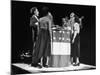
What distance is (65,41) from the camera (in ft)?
8.26

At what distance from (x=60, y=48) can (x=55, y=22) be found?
0.31 metres

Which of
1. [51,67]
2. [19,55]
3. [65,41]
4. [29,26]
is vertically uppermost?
[29,26]

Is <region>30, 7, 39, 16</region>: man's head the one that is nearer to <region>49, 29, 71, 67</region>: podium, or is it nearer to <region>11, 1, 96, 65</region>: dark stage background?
<region>11, 1, 96, 65</region>: dark stage background

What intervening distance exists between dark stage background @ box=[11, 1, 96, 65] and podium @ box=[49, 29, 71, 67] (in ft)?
0.45

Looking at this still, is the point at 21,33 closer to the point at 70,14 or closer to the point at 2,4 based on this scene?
the point at 2,4

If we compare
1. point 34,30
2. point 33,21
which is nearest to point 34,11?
point 33,21

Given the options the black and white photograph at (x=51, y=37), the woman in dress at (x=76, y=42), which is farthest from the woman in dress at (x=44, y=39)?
the woman in dress at (x=76, y=42)

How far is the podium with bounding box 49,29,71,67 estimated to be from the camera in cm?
246

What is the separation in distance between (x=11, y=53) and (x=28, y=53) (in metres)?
0.20

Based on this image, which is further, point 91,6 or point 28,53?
point 91,6

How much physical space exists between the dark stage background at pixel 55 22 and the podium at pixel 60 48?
0.14m

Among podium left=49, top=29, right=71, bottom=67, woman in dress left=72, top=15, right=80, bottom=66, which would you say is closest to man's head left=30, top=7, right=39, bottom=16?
podium left=49, top=29, right=71, bottom=67

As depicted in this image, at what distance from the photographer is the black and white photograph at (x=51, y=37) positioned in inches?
91.2

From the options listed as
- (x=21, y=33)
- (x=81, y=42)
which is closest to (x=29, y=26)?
(x=21, y=33)
